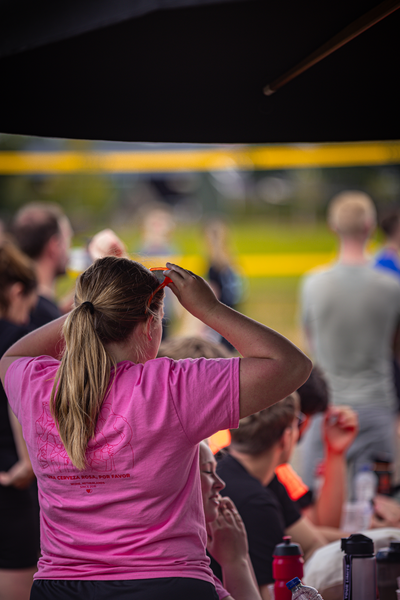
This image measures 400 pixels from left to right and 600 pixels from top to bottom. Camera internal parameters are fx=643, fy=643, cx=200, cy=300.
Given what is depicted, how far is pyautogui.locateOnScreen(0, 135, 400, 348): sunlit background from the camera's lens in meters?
15.0

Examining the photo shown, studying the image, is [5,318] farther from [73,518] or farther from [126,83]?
[73,518]

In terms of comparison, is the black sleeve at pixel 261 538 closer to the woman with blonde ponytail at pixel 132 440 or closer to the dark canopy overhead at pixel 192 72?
the woman with blonde ponytail at pixel 132 440

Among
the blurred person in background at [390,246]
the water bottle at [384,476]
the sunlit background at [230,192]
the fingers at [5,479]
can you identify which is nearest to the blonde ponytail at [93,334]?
the fingers at [5,479]

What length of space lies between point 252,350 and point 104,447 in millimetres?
391

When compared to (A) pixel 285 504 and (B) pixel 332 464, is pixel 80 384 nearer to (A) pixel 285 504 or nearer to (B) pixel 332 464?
(A) pixel 285 504

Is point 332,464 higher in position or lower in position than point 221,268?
lower

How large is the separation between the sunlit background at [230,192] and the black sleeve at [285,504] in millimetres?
9910

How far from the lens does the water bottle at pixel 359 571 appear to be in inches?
67.5

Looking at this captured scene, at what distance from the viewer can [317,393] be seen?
9.09 feet

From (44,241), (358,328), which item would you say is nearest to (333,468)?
(358,328)

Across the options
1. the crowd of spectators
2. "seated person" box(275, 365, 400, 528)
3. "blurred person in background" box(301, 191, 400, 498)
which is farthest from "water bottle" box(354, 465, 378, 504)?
the crowd of spectators

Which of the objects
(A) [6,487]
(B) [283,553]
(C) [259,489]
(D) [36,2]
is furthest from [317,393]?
(D) [36,2]

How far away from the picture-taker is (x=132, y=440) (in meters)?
1.40

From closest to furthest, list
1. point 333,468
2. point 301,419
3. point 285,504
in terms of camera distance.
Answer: point 285,504, point 301,419, point 333,468
